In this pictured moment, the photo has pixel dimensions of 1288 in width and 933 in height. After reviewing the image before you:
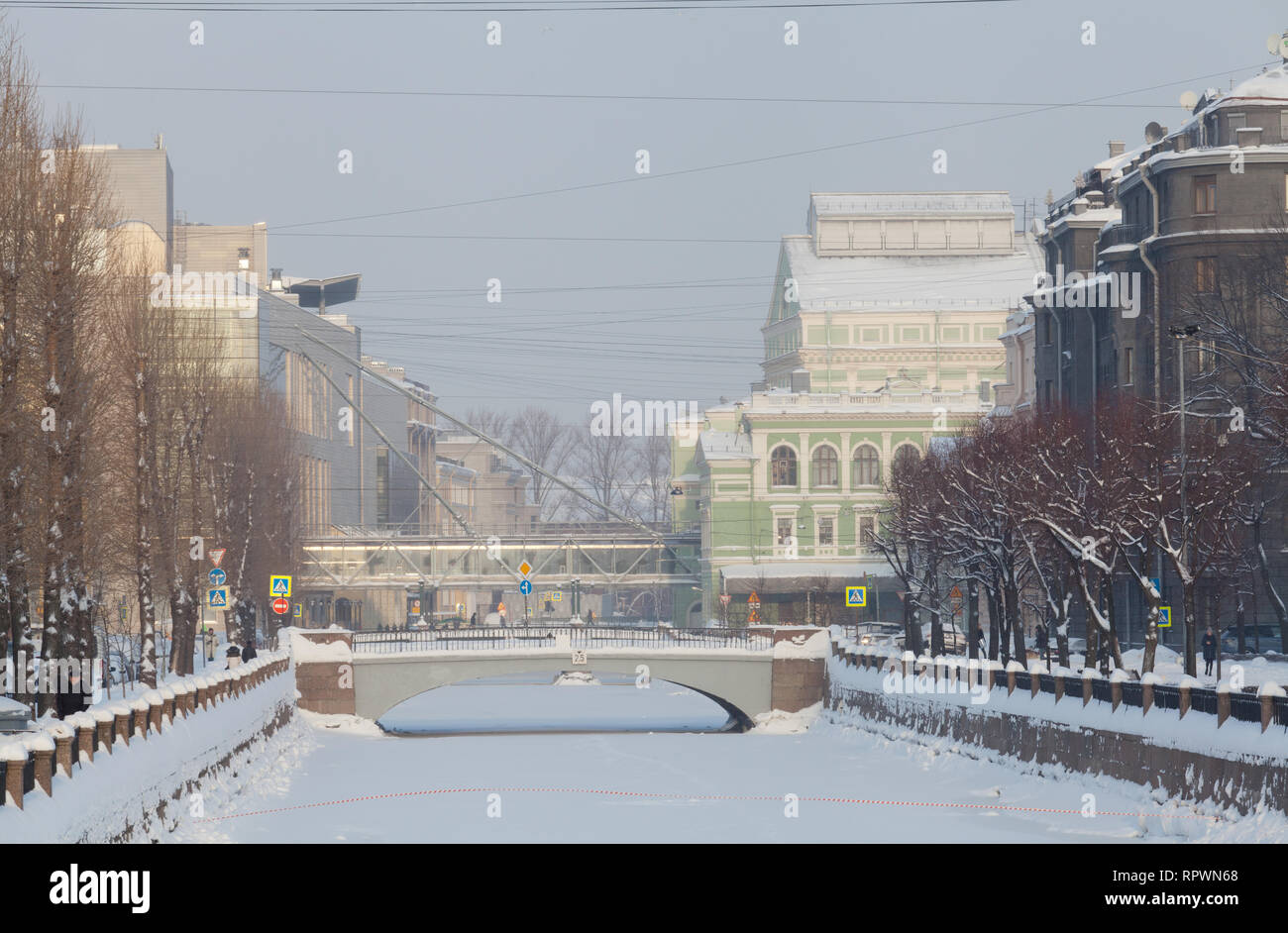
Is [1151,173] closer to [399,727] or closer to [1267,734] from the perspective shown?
[399,727]

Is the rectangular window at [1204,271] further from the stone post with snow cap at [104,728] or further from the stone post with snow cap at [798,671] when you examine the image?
the stone post with snow cap at [104,728]

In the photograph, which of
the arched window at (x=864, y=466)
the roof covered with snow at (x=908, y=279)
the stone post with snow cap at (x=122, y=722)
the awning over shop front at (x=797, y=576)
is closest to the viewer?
the stone post with snow cap at (x=122, y=722)

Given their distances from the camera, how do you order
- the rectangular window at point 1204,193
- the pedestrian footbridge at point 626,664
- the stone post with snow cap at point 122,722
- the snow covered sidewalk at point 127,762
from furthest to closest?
the pedestrian footbridge at point 626,664, the rectangular window at point 1204,193, the stone post with snow cap at point 122,722, the snow covered sidewalk at point 127,762

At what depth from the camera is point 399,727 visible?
76438mm

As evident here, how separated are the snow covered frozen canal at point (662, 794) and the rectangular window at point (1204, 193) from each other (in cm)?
2042

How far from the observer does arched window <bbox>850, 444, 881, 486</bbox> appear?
111188mm

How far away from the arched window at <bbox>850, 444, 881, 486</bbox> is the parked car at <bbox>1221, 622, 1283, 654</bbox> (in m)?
42.9

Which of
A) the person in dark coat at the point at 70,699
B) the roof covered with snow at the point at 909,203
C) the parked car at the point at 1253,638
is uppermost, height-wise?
the roof covered with snow at the point at 909,203

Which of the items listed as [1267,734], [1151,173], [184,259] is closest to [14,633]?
[1267,734]

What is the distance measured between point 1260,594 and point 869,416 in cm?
4303

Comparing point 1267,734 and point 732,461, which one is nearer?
point 1267,734

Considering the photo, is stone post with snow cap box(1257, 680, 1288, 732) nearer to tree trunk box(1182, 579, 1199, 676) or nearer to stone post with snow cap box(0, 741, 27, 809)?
tree trunk box(1182, 579, 1199, 676)

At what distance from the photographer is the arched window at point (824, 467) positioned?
111438 mm

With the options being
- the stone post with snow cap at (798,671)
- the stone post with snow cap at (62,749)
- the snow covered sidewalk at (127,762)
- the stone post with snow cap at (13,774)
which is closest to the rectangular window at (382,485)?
the stone post with snow cap at (798,671)
